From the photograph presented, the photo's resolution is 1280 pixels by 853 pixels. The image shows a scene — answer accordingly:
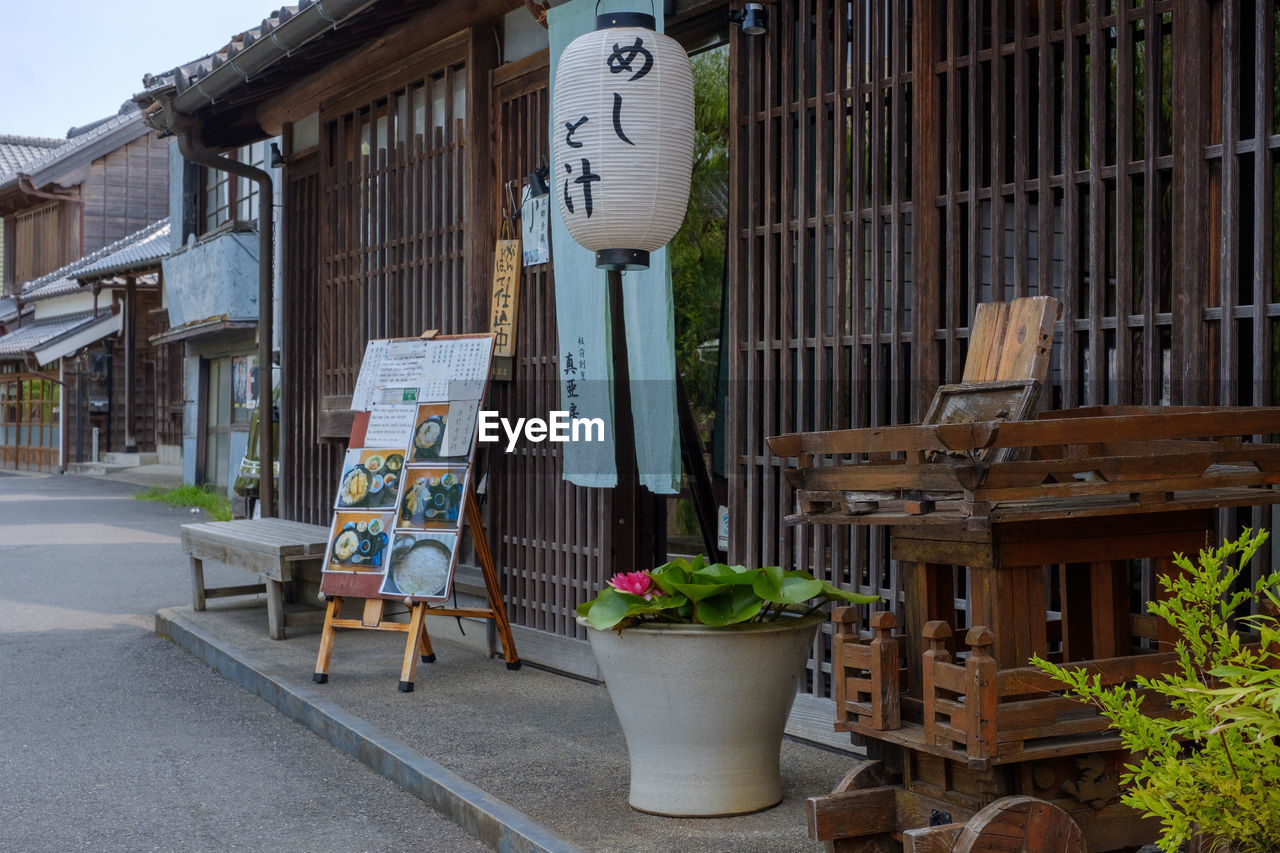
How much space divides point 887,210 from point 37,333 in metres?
31.7

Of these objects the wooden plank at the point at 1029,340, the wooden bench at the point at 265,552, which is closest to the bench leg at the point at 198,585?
the wooden bench at the point at 265,552

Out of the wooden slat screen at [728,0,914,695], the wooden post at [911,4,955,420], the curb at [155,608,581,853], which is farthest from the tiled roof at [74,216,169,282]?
the wooden post at [911,4,955,420]

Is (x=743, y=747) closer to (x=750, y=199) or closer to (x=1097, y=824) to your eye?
(x=1097, y=824)

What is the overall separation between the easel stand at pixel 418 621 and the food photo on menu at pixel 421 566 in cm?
9

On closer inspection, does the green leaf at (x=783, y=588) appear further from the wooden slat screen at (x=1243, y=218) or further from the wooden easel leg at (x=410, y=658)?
the wooden easel leg at (x=410, y=658)

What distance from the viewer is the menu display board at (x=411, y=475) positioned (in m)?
Answer: 7.08

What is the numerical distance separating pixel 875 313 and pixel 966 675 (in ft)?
7.88

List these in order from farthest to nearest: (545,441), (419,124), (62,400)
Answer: (62,400)
(419,124)
(545,441)

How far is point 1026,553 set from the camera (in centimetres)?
326

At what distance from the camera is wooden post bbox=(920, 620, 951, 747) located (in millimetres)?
3250

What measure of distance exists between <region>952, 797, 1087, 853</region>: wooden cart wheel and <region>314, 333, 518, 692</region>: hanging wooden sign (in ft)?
14.2

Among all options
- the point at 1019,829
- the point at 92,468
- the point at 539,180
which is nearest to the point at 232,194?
the point at 539,180

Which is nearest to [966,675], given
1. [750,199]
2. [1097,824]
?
[1097,824]

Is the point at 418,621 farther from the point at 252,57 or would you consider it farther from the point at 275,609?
the point at 252,57
